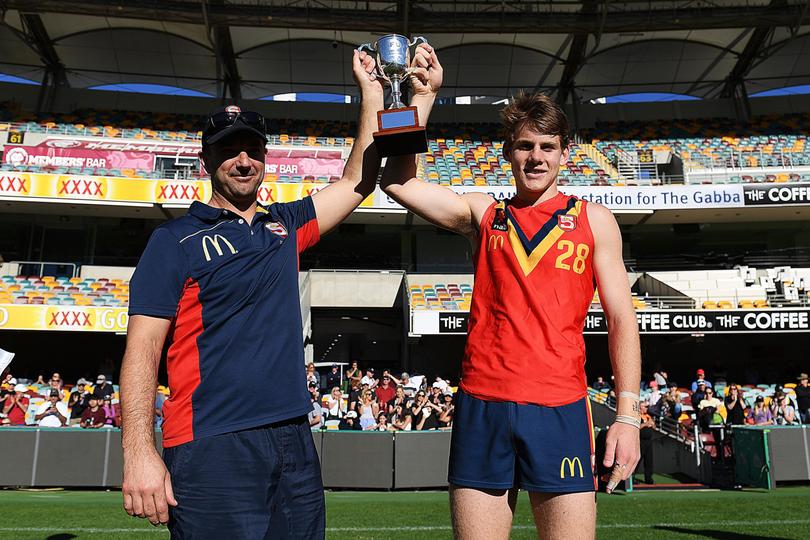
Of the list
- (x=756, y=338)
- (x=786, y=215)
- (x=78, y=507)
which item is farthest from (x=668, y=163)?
(x=78, y=507)

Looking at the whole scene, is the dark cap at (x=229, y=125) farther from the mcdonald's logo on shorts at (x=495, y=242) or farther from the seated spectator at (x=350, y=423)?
the seated spectator at (x=350, y=423)

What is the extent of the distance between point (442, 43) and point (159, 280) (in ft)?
96.5

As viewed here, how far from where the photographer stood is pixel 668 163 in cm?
2605

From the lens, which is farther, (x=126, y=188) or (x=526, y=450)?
(x=126, y=188)

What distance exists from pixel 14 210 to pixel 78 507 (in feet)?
56.6

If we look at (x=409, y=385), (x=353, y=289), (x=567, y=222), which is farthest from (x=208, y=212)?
(x=353, y=289)

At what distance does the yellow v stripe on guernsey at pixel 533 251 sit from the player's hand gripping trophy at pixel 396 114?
56 centimetres

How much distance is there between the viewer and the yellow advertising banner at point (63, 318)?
A: 1953 centimetres

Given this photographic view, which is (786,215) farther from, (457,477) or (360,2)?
(457,477)

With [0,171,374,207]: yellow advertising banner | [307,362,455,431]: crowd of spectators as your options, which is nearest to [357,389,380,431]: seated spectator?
[307,362,455,431]: crowd of spectators

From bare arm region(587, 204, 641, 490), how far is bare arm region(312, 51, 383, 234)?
3.35ft

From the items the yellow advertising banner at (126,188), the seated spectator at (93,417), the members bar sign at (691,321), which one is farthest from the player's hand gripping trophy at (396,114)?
the yellow advertising banner at (126,188)

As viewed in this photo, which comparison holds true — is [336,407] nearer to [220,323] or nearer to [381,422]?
[381,422]

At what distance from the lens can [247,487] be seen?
238 cm
